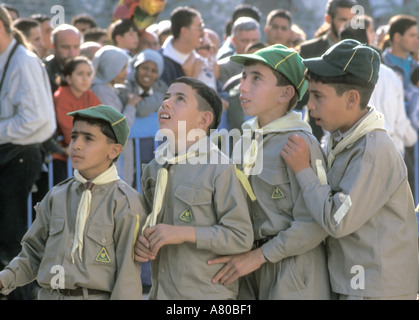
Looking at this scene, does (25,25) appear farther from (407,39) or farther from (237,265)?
(237,265)

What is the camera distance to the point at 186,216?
13.5ft

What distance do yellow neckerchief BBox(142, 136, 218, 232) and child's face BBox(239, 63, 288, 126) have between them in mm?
307

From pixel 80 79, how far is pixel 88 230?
9.32 ft

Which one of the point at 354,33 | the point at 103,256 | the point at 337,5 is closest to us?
the point at 103,256

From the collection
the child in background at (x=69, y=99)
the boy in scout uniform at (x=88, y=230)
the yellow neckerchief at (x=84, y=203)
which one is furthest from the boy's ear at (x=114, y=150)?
the child in background at (x=69, y=99)

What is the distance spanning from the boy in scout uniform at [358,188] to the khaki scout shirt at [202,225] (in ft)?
1.17

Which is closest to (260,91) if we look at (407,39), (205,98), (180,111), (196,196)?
(205,98)

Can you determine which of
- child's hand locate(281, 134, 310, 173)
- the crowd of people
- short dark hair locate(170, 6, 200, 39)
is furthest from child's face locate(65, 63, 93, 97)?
child's hand locate(281, 134, 310, 173)

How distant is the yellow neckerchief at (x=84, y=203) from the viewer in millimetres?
4094

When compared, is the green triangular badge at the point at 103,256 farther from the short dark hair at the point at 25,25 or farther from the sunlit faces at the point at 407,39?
the sunlit faces at the point at 407,39

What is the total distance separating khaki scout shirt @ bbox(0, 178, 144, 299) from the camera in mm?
4051

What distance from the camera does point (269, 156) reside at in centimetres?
419

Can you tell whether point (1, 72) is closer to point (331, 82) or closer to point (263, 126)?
point (263, 126)
